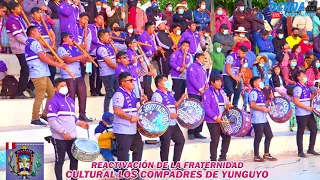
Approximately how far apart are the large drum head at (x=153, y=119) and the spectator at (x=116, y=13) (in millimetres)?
5019

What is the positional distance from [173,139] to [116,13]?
4.92 metres

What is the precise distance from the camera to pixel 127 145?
1027 cm

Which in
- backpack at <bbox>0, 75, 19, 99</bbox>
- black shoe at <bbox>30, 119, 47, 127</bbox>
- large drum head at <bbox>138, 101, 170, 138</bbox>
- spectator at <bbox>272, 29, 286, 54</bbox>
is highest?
spectator at <bbox>272, 29, 286, 54</bbox>

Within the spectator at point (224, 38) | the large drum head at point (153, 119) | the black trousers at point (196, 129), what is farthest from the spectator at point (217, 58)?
the large drum head at point (153, 119)

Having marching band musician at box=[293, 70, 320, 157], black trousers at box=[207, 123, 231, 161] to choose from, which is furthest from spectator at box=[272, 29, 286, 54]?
black trousers at box=[207, 123, 231, 161]

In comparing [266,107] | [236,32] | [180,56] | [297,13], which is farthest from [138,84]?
[297,13]

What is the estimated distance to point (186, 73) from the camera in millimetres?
13359

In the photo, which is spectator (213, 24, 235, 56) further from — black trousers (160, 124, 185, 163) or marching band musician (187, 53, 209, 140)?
black trousers (160, 124, 185, 163)

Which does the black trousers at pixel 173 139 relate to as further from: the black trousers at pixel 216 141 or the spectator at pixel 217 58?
the spectator at pixel 217 58

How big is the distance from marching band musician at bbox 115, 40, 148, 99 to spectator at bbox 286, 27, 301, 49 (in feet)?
23.0

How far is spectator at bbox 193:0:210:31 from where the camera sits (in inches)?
682

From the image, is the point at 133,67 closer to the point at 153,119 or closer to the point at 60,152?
the point at 153,119

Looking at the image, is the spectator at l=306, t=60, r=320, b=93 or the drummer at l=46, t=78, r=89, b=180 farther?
the spectator at l=306, t=60, r=320, b=93

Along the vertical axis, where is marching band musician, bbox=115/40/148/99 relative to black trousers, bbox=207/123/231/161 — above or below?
above
